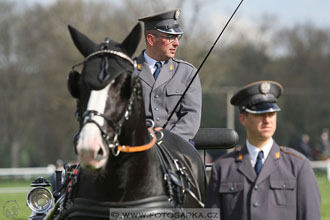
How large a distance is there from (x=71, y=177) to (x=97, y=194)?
554 mm

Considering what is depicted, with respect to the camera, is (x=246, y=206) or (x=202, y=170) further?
(x=202, y=170)

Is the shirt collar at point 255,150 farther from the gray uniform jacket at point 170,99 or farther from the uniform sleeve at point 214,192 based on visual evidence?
the gray uniform jacket at point 170,99

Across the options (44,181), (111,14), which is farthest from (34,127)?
(44,181)

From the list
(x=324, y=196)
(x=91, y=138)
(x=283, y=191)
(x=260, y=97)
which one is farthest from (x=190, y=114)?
(x=324, y=196)

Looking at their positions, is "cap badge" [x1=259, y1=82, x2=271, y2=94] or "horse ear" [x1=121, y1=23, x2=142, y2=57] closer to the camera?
"cap badge" [x1=259, y1=82, x2=271, y2=94]

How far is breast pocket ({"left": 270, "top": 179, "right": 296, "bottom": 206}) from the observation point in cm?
414

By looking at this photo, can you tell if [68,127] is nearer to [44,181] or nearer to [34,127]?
[34,127]

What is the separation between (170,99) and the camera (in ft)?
19.1

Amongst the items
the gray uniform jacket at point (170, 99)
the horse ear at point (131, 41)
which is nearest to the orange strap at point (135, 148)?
the horse ear at point (131, 41)

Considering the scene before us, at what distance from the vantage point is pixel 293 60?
158 feet

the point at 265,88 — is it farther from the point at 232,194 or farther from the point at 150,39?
the point at 150,39

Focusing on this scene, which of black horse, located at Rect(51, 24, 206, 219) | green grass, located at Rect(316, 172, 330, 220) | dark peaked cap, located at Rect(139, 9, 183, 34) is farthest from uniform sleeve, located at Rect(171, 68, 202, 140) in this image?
green grass, located at Rect(316, 172, 330, 220)

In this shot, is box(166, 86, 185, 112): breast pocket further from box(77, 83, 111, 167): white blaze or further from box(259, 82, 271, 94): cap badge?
box(77, 83, 111, 167): white blaze

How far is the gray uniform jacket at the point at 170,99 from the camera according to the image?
5.77 metres
